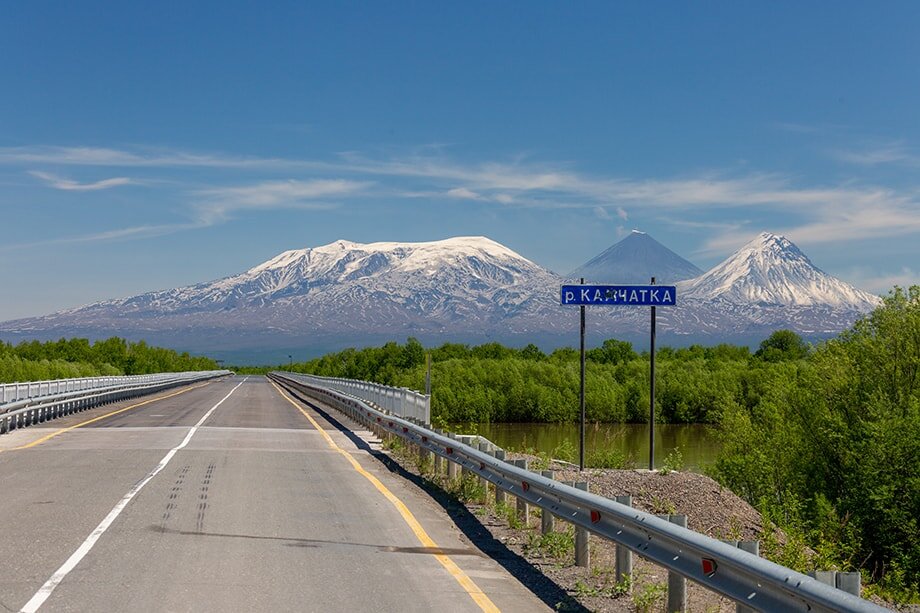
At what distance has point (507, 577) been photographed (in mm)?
10164

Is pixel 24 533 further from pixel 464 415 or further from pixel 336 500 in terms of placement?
pixel 464 415

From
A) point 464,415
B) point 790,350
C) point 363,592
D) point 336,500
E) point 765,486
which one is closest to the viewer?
point 363,592

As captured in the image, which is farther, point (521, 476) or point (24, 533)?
point (521, 476)

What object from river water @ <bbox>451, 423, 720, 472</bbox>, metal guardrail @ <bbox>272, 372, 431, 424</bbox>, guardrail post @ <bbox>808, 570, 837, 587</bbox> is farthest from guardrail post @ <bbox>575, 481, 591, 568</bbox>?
river water @ <bbox>451, 423, 720, 472</bbox>

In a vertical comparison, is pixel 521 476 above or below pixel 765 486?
above

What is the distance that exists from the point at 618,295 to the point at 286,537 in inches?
416

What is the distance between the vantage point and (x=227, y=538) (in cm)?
1159

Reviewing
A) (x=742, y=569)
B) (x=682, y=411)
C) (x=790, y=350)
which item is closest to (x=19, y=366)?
(x=682, y=411)

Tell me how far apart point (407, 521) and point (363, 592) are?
4402mm

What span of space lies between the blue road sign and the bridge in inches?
160

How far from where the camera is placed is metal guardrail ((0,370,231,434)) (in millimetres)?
29094

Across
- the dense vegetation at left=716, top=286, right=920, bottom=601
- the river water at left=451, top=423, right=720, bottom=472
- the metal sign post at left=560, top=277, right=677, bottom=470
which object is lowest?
the river water at left=451, top=423, right=720, bottom=472

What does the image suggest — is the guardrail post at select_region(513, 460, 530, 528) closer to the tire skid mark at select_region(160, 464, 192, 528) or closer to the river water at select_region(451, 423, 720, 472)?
the tire skid mark at select_region(160, 464, 192, 528)

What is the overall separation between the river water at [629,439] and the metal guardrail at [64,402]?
16.0 metres
